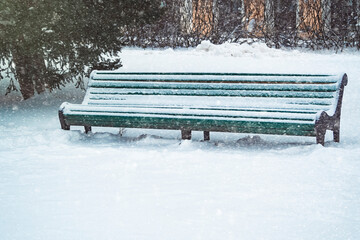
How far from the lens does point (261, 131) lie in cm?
550

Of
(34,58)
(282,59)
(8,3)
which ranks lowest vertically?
(282,59)

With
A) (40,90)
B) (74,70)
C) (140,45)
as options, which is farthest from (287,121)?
(140,45)

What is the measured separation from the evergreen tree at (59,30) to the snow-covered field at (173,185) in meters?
1.04

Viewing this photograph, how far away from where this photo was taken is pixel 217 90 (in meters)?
6.22

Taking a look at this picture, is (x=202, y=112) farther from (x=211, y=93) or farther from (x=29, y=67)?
(x=29, y=67)

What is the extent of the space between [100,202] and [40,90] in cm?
510

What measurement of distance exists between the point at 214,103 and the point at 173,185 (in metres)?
2.03

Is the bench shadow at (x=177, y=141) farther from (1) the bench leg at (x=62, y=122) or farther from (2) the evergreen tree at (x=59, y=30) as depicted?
(2) the evergreen tree at (x=59, y=30)

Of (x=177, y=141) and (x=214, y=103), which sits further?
(x=214, y=103)

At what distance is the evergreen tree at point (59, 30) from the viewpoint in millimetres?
7129

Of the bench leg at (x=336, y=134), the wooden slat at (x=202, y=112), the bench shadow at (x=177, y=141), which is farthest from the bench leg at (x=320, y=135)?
the bench leg at (x=336, y=134)

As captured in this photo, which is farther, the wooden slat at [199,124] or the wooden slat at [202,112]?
the wooden slat at [202,112]

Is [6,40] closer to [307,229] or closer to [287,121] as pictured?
[287,121]

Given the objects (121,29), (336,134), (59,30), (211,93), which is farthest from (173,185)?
(121,29)
